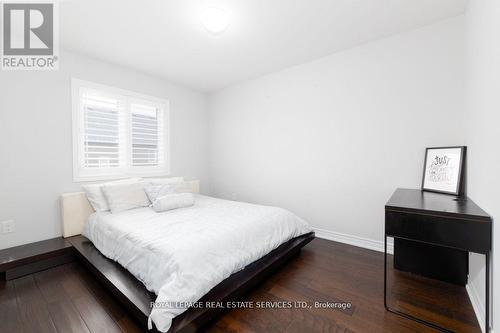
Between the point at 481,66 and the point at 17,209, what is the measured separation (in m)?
4.45

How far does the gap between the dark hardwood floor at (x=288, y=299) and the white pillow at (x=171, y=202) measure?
0.90 meters

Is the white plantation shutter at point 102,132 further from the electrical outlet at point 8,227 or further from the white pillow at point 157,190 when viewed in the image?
the electrical outlet at point 8,227

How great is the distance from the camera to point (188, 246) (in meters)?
1.59

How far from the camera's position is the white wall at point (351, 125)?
7.33 feet

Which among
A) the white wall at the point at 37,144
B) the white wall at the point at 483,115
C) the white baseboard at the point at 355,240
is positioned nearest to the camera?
the white wall at the point at 483,115

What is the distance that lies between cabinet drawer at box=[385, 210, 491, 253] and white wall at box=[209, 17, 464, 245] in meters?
1.10

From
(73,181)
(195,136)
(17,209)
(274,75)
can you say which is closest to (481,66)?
(274,75)

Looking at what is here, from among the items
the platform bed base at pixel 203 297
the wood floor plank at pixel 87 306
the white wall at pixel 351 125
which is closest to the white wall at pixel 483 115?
the white wall at pixel 351 125

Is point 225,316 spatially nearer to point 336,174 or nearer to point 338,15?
point 336,174

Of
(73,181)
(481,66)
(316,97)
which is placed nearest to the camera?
(481,66)

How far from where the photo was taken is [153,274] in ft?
5.01

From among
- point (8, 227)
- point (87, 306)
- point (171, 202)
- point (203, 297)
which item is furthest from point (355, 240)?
point (8, 227)

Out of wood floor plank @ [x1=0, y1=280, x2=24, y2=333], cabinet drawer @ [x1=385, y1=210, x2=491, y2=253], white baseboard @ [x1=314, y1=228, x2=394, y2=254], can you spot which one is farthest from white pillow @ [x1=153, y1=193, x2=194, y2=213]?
cabinet drawer @ [x1=385, y1=210, x2=491, y2=253]

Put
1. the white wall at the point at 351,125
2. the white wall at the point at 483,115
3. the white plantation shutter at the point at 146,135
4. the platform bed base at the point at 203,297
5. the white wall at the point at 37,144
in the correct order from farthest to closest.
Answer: the white plantation shutter at the point at 146,135, the white wall at the point at 37,144, the white wall at the point at 351,125, the platform bed base at the point at 203,297, the white wall at the point at 483,115
